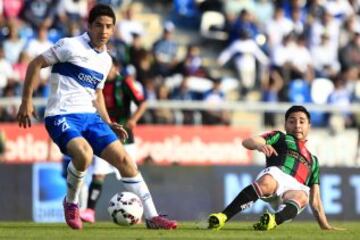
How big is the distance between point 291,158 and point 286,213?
731mm

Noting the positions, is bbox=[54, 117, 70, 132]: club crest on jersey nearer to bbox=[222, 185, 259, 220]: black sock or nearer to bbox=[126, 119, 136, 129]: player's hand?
bbox=[222, 185, 259, 220]: black sock

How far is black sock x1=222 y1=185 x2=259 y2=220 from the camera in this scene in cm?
1136

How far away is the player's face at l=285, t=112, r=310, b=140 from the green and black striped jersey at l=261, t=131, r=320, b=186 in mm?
60

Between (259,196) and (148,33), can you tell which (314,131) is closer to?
(148,33)

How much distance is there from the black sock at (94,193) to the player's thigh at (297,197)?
403 centimetres

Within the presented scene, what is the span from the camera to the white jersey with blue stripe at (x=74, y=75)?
11.7 meters

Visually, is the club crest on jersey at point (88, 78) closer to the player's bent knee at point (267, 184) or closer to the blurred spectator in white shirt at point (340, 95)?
the player's bent knee at point (267, 184)

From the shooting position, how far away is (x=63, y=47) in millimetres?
11641

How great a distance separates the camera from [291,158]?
39.2 ft

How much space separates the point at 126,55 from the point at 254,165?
362cm

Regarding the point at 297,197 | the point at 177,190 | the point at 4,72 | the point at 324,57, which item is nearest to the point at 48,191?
the point at 177,190

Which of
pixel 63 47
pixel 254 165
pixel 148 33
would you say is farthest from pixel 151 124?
pixel 63 47

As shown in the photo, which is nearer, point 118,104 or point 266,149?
point 266,149

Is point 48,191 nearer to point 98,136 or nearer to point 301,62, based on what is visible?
point 98,136
